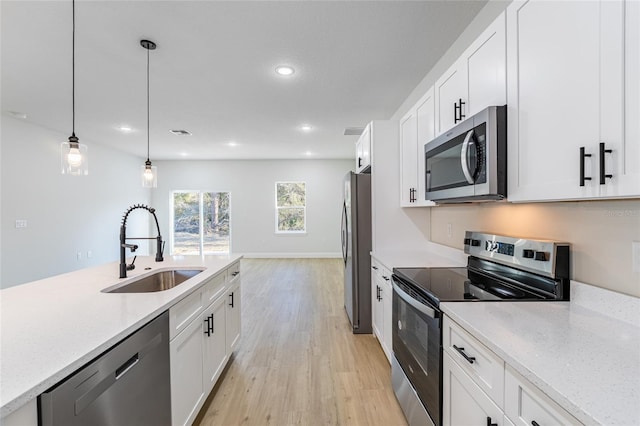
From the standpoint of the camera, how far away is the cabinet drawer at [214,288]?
6.43ft

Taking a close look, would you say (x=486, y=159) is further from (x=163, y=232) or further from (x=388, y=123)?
(x=163, y=232)

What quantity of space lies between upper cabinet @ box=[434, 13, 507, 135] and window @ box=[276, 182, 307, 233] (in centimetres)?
630

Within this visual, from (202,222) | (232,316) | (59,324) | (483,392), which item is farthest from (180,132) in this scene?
(483,392)

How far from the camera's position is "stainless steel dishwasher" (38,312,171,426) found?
0.85 meters

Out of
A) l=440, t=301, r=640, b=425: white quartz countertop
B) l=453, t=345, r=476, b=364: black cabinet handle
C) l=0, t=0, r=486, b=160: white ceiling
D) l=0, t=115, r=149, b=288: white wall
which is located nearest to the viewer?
l=440, t=301, r=640, b=425: white quartz countertop

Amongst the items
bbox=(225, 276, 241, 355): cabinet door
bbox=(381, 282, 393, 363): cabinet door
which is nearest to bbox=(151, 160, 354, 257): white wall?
bbox=(225, 276, 241, 355): cabinet door

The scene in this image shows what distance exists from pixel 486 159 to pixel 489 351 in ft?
2.77

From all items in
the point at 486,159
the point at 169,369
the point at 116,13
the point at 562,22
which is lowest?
the point at 169,369

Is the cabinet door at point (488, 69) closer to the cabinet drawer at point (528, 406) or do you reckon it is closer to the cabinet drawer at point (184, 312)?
the cabinet drawer at point (528, 406)

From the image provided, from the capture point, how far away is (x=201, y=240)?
8164mm

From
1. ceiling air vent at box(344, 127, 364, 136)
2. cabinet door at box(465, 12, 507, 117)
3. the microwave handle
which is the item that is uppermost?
ceiling air vent at box(344, 127, 364, 136)

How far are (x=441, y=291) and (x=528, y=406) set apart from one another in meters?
0.73

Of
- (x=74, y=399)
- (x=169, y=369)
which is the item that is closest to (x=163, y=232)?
(x=169, y=369)

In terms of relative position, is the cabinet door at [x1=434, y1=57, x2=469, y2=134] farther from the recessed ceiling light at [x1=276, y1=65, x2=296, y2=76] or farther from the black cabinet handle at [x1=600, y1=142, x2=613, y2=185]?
the recessed ceiling light at [x1=276, y1=65, x2=296, y2=76]
